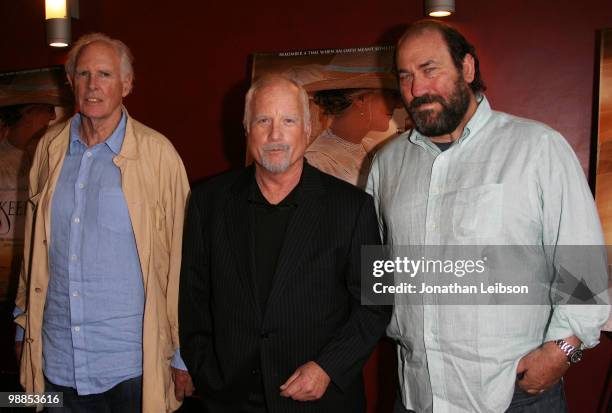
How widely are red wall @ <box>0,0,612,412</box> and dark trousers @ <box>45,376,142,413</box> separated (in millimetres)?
1646

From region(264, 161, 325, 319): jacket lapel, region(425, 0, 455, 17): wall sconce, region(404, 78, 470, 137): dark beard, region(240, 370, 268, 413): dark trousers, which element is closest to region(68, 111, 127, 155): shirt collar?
region(264, 161, 325, 319): jacket lapel

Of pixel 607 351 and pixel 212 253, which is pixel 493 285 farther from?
pixel 607 351

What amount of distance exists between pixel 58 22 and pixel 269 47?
1.38 meters

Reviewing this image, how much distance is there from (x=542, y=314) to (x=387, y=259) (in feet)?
1.76

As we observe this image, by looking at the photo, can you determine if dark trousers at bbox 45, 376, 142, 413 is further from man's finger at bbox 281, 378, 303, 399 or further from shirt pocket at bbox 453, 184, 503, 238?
shirt pocket at bbox 453, 184, 503, 238

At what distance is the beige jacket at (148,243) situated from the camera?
2061 mm

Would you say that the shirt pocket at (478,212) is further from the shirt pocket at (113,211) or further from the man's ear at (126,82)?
the man's ear at (126,82)

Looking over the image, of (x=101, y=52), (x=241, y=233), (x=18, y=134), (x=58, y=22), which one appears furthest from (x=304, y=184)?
(x=18, y=134)

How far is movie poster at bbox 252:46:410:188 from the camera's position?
3.02 m

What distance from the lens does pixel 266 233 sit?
74.5 inches

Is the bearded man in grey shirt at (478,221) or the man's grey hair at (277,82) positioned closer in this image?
the bearded man in grey shirt at (478,221)

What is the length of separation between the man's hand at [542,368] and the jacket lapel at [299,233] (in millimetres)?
783

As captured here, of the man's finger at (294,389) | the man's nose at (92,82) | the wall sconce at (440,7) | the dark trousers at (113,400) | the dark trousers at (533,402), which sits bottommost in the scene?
the dark trousers at (113,400)

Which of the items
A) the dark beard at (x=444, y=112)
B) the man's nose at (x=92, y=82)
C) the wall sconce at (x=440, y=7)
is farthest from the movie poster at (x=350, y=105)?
the man's nose at (x=92, y=82)
